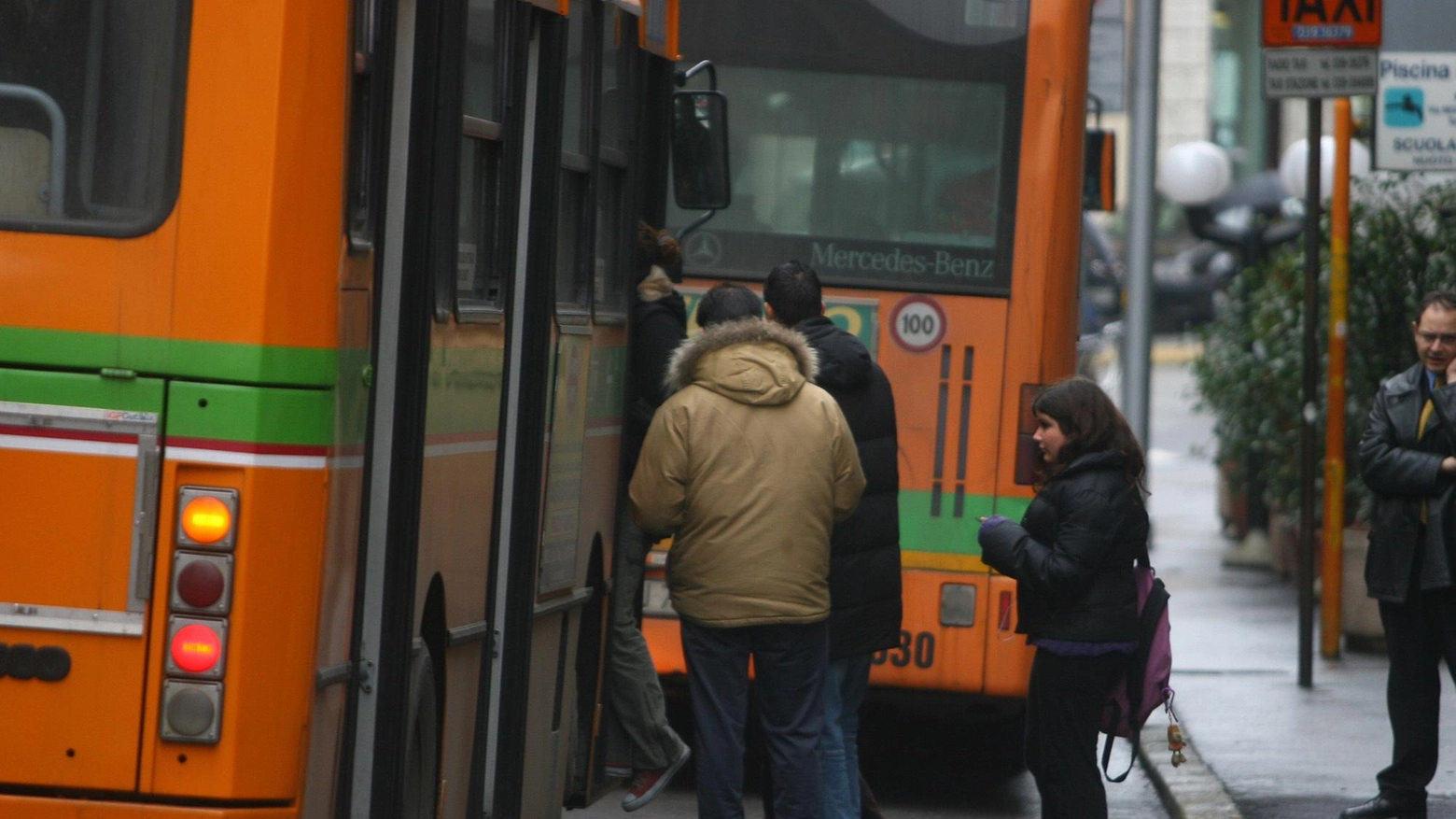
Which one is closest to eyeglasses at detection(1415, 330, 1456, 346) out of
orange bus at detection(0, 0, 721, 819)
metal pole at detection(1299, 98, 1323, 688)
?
metal pole at detection(1299, 98, 1323, 688)

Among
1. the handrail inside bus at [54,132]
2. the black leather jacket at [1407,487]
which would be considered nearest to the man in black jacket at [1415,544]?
the black leather jacket at [1407,487]

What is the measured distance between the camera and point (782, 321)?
7000mm

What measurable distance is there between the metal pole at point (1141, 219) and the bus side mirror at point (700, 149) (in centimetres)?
1121

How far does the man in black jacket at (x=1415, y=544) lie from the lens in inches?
295

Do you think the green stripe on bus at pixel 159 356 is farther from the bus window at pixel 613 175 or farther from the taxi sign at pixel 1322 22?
the taxi sign at pixel 1322 22

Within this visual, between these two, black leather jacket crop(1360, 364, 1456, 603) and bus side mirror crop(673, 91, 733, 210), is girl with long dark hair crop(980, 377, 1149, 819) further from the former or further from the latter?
black leather jacket crop(1360, 364, 1456, 603)

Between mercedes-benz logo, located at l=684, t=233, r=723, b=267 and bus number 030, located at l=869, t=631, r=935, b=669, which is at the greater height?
mercedes-benz logo, located at l=684, t=233, r=723, b=267

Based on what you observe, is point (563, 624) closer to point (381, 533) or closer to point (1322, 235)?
point (381, 533)

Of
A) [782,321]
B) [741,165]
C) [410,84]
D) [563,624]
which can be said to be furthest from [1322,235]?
[410,84]

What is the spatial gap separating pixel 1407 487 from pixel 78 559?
187 inches

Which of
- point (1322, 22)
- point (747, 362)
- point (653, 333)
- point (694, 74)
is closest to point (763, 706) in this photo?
point (747, 362)

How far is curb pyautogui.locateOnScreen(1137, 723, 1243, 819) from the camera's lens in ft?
26.7

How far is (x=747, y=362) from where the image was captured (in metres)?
6.27

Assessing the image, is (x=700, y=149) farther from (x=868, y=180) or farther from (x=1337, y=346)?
(x=1337, y=346)
